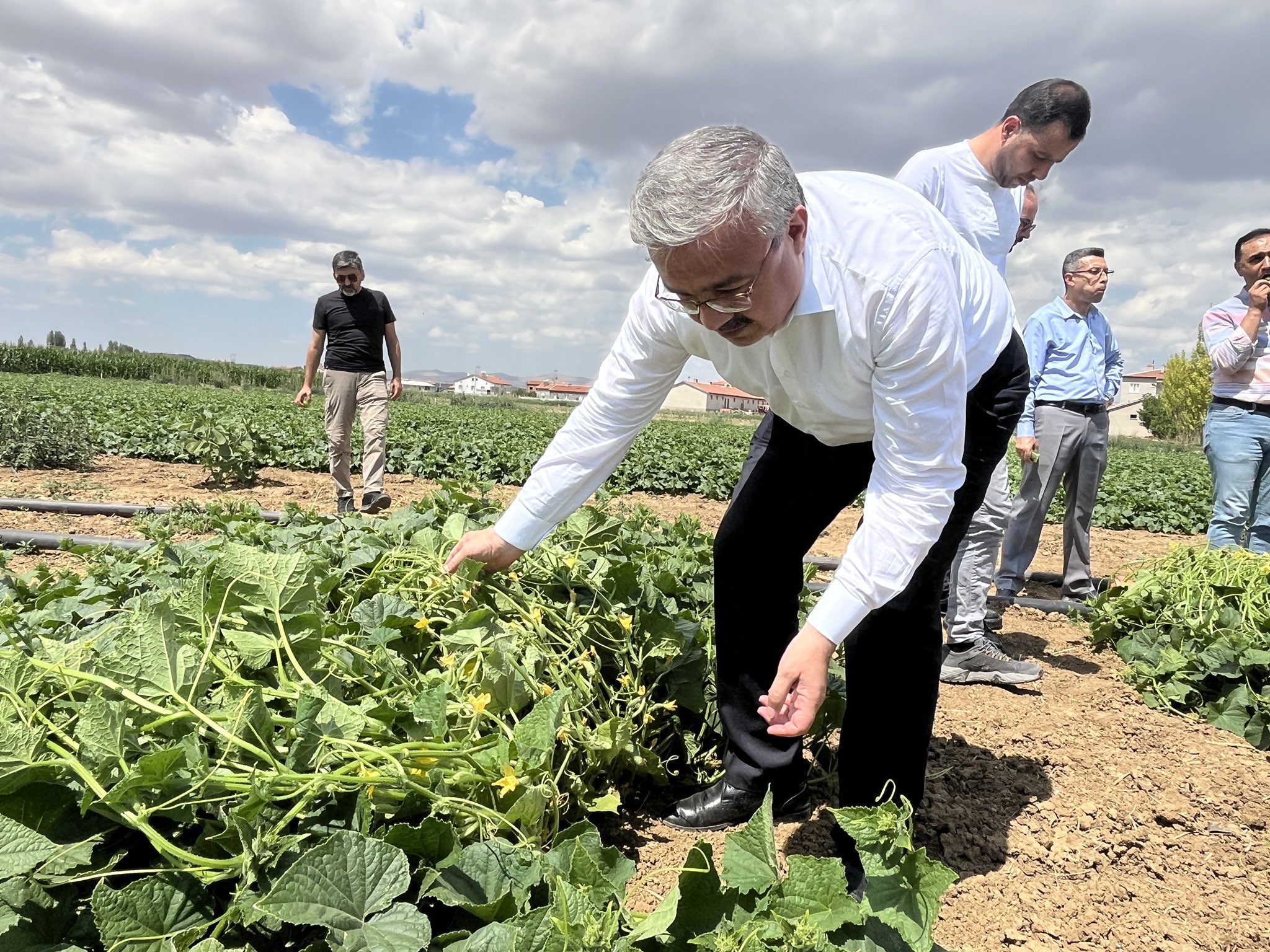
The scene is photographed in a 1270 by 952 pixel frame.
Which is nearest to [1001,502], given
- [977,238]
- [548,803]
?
[977,238]

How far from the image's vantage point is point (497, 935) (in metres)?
1.27

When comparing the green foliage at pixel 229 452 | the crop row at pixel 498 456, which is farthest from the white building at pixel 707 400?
the green foliage at pixel 229 452

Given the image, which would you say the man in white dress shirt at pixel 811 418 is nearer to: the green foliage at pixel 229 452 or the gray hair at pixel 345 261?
the gray hair at pixel 345 261

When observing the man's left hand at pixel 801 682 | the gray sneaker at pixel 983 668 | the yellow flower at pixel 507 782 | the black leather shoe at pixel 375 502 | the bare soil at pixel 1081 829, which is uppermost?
the man's left hand at pixel 801 682

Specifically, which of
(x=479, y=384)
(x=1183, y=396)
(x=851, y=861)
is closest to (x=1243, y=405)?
Answer: (x=851, y=861)

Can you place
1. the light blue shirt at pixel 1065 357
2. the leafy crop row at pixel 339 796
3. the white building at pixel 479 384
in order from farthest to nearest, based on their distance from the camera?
1. the white building at pixel 479 384
2. the light blue shirt at pixel 1065 357
3. the leafy crop row at pixel 339 796

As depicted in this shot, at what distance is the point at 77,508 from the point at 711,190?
22.3 ft

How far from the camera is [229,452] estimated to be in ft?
29.3

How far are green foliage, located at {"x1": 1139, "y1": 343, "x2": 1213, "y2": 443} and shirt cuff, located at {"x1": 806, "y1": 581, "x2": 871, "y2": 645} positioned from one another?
48.5m

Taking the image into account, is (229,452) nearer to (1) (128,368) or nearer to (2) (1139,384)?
(1) (128,368)

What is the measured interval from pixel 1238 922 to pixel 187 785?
2.33 metres

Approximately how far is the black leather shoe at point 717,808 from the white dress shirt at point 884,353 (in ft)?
2.62

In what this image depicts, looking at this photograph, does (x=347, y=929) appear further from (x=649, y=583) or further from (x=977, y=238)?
(x=977, y=238)

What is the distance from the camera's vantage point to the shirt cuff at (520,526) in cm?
222
